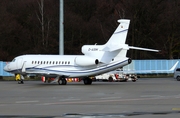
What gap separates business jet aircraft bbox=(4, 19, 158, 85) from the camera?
133 feet

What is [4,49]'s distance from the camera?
261ft

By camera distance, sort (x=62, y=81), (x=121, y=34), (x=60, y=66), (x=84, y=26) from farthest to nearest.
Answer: (x=84, y=26) → (x=62, y=81) → (x=60, y=66) → (x=121, y=34)

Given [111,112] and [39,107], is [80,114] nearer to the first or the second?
[111,112]

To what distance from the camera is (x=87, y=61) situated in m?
40.8

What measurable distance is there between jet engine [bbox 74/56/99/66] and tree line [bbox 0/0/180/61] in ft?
106

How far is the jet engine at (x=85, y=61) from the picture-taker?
4059 centimetres

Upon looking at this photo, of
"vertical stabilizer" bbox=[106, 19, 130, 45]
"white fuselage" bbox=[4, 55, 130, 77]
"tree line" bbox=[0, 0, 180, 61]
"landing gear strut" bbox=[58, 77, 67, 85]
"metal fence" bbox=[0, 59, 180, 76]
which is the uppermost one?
"tree line" bbox=[0, 0, 180, 61]

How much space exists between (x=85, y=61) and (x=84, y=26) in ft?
126

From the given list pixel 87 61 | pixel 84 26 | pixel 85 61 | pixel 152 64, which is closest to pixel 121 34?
pixel 87 61

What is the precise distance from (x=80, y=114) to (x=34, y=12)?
59.6m

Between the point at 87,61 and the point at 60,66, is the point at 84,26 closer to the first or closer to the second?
the point at 60,66

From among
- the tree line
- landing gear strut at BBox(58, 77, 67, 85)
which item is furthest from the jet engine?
the tree line

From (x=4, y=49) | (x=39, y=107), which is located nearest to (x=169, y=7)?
(x=4, y=49)

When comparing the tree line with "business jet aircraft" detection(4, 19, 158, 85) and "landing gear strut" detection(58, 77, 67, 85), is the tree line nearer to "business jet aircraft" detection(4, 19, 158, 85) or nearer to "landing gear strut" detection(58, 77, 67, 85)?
"business jet aircraft" detection(4, 19, 158, 85)
